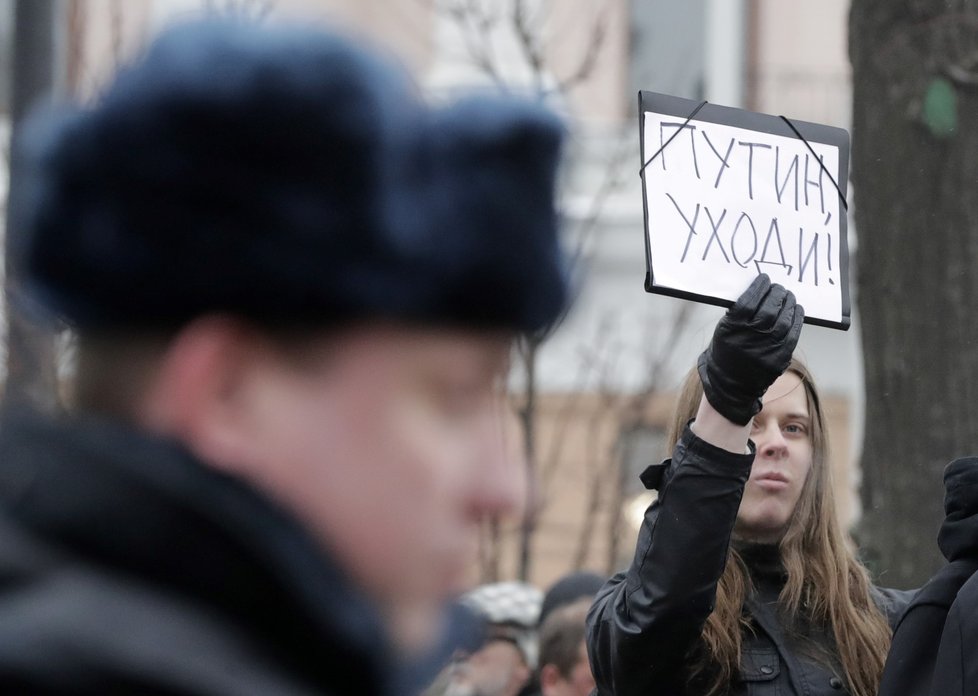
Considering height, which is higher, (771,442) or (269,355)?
(771,442)

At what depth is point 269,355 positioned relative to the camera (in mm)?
1069

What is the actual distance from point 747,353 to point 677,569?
386 mm

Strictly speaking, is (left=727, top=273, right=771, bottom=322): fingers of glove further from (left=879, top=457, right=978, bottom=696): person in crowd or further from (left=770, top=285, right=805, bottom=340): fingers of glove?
(left=879, top=457, right=978, bottom=696): person in crowd

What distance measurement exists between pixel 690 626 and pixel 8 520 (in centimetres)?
198

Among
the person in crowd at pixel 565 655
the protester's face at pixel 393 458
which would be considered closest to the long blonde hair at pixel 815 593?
the person in crowd at pixel 565 655

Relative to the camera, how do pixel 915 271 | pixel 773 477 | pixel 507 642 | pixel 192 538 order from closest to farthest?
pixel 192 538, pixel 773 477, pixel 915 271, pixel 507 642

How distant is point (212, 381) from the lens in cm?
106

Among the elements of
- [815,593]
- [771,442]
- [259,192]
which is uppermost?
[771,442]

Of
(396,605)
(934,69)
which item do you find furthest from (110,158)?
(934,69)

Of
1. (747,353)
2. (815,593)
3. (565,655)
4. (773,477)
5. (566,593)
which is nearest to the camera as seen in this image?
(747,353)

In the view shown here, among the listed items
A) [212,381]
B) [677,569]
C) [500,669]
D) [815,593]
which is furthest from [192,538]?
[500,669]

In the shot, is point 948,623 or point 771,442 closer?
point 948,623

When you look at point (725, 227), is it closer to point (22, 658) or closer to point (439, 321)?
point (439, 321)

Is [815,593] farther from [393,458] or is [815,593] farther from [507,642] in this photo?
[507,642]
